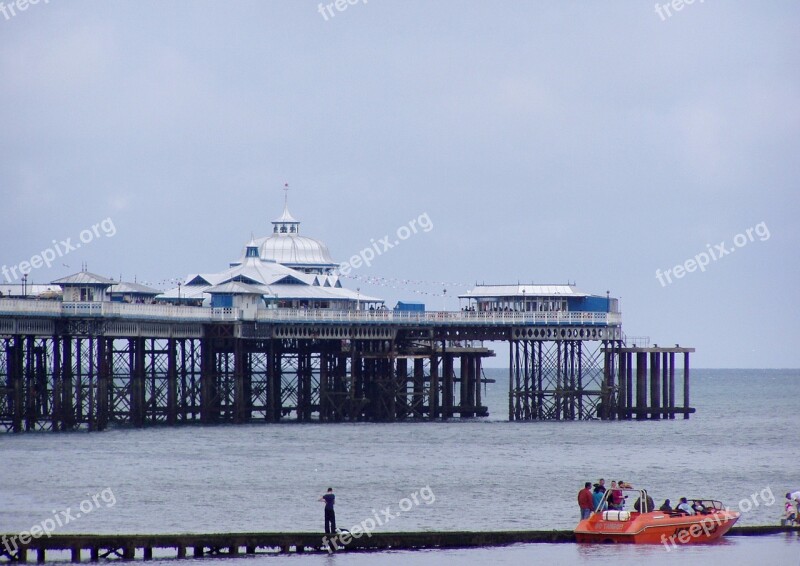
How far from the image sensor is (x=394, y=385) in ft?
396

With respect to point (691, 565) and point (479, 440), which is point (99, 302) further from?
point (691, 565)

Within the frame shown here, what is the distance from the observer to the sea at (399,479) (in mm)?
62041

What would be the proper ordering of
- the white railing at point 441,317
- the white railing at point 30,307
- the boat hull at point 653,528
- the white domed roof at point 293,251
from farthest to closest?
the white domed roof at point 293,251 → the white railing at point 441,317 → the white railing at point 30,307 → the boat hull at point 653,528

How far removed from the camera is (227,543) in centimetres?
5850

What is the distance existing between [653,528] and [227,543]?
1433cm

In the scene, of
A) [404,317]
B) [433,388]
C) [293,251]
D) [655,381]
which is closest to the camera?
[404,317]

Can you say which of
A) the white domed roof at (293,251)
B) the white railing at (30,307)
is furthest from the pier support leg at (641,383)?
the white railing at (30,307)

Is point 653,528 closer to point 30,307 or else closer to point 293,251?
point 30,307

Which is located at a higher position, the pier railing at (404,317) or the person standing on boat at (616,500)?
the pier railing at (404,317)

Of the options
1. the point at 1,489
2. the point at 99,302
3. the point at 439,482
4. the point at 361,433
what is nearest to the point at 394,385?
the point at 361,433

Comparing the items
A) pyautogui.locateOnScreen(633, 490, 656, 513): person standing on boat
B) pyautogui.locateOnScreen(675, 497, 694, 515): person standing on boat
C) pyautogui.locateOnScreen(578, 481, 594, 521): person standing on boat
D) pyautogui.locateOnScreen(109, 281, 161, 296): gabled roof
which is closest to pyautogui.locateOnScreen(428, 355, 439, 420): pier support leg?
pyautogui.locateOnScreen(109, 281, 161, 296): gabled roof

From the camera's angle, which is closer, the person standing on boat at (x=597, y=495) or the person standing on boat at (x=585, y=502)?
the person standing on boat at (x=585, y=502)

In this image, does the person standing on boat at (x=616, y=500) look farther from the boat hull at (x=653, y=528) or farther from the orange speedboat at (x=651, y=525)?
the boat hull at (x=653, y=528)

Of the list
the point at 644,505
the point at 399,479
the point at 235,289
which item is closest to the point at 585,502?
the point at 644,505
